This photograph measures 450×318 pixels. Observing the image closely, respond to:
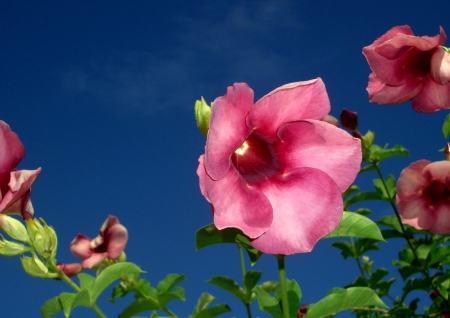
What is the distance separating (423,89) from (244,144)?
108cm

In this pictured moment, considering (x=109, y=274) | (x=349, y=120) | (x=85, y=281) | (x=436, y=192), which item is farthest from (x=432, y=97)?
(x=85, y=281)

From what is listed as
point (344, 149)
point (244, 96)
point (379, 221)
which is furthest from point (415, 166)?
point (244, 96)

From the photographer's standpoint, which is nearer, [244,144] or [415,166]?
[244,144]

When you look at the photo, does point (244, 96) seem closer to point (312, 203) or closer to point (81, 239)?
point (312, 203)

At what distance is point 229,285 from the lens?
96.3 inches

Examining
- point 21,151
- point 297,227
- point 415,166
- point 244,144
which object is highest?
point 415,166

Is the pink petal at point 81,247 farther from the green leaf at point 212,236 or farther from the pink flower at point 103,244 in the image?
the green leaf at point 212,236

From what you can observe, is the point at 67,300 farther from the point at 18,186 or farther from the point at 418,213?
the point at 418,213

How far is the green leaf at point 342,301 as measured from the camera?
1.46m

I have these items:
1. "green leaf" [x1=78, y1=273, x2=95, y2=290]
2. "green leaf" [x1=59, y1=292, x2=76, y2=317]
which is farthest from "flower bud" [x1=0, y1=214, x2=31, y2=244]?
"green leaf" [x1=78, y1=273, x2=95, y2=290]

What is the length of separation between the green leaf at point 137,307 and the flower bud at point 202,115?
1536 mm

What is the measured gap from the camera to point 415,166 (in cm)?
266

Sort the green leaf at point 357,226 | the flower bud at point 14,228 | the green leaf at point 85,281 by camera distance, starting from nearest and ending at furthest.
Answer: the green leaf at point 357,226 < the flower bud at point 14,228 < the green leaf at point 85,281

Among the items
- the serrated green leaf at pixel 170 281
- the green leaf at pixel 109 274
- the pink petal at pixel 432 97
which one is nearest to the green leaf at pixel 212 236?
the green leaf at pixel 109 274
